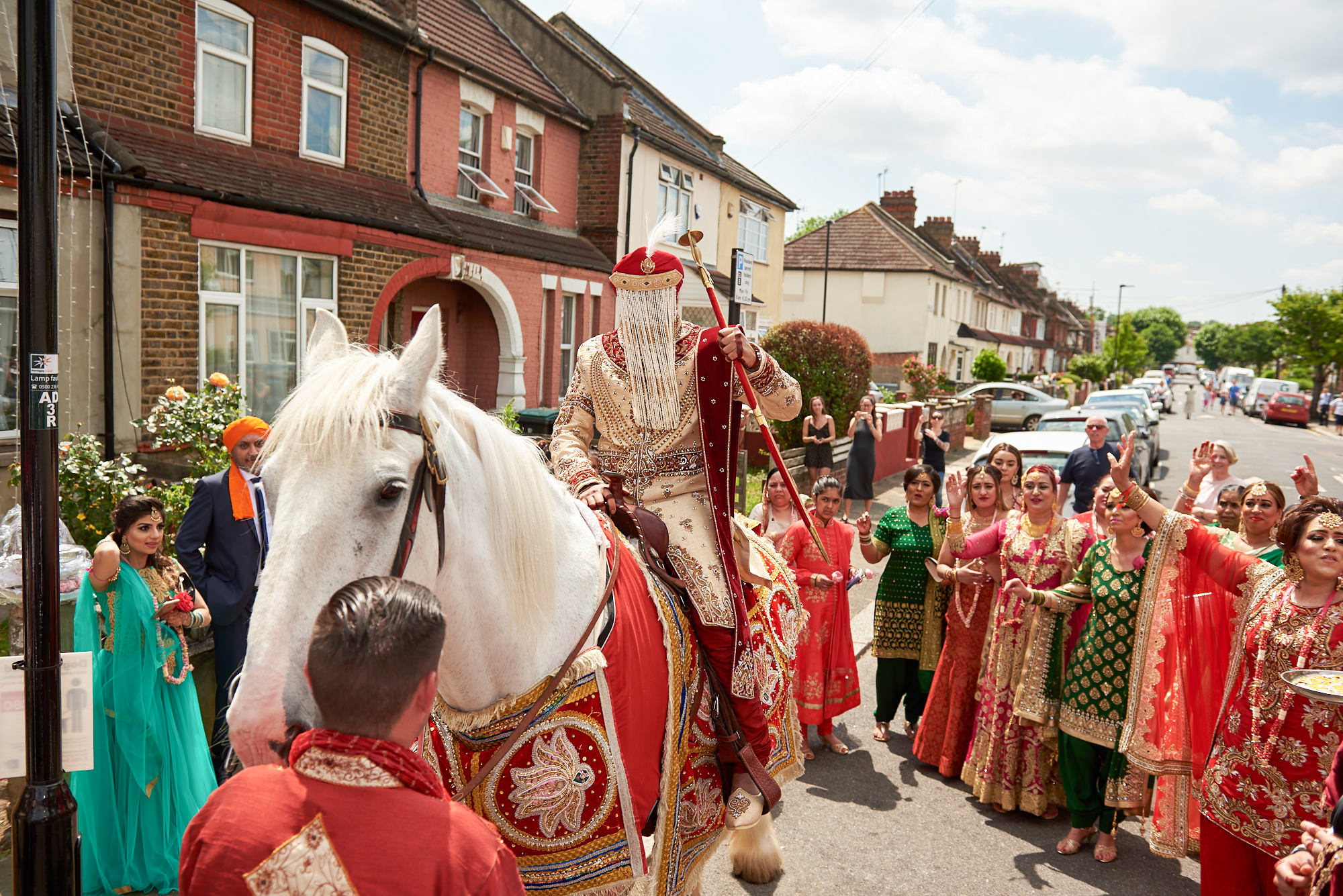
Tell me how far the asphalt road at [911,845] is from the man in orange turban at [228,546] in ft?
9.10

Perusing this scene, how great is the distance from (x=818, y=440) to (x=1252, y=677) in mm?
9099

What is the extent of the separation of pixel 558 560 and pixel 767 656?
47.4 inches

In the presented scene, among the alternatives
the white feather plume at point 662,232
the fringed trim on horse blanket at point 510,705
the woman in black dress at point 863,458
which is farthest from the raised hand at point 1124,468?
the woman in black dress at point 863,458

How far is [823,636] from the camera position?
6227 mm

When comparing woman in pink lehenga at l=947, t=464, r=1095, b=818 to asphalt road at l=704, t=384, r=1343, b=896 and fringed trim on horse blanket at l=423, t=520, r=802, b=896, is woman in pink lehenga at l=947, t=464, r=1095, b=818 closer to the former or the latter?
asphalt road at l=704, t=384, r=1343, b=896

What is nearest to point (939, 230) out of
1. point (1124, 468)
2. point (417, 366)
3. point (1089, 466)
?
point (1089, 466)

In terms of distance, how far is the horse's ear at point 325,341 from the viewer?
2361mm

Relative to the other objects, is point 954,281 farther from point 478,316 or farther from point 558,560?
point 558,560

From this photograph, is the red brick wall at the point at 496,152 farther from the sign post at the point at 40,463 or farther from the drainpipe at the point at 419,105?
the sign post at the point at 40,463

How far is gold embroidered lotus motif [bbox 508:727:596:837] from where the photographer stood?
8.41 ft

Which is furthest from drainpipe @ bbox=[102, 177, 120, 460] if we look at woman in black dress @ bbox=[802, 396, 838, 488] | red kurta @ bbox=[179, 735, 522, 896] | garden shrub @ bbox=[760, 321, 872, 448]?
garden shrub @ bbox=[760, 321, 872, 448]

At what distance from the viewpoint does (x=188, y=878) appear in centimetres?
148

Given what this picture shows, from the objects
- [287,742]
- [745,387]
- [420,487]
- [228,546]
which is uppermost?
[745,387]

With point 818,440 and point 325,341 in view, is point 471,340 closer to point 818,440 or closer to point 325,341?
point 818,440
